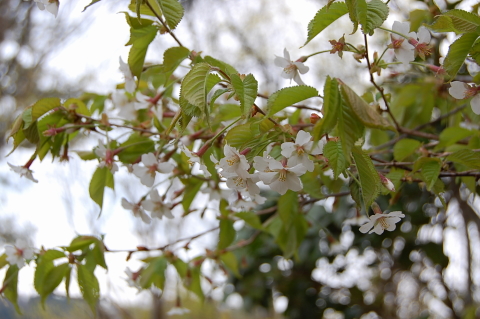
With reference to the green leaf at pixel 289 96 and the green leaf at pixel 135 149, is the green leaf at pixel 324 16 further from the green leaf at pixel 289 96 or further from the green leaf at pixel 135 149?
the green leaf at pixel 135 149

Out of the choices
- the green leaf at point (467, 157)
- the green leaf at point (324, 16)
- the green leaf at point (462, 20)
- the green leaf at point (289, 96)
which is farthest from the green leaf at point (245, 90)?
the green leaf at point (467, 157)

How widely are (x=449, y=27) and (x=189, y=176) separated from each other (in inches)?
23.7

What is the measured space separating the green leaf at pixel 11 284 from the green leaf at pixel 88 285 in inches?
7.1

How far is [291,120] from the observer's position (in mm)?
997

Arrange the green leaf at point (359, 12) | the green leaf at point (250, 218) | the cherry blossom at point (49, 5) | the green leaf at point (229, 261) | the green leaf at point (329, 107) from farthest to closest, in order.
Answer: the green leaf at point (229, 261) → the green leaf at point (250, 218) → the cherry blossom at point (49, 5) → the green leaf at point (359, 12) → the green leaf at point (329, 107)

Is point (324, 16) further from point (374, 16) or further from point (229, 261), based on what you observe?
point (229, 261)

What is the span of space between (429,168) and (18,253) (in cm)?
91

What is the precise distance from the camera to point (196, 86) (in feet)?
1.82

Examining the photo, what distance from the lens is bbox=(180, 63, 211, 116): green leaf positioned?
53cm

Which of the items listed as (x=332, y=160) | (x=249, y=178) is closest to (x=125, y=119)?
(x=249, y=178)

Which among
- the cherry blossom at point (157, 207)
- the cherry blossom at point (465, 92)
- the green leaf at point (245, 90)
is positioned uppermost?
the green leaf at point (245, 90)

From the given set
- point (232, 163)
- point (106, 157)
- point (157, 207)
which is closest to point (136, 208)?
point (157, 207)

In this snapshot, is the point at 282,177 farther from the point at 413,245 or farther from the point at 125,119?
the point at 413,245

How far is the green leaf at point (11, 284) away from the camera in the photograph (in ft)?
3.07
